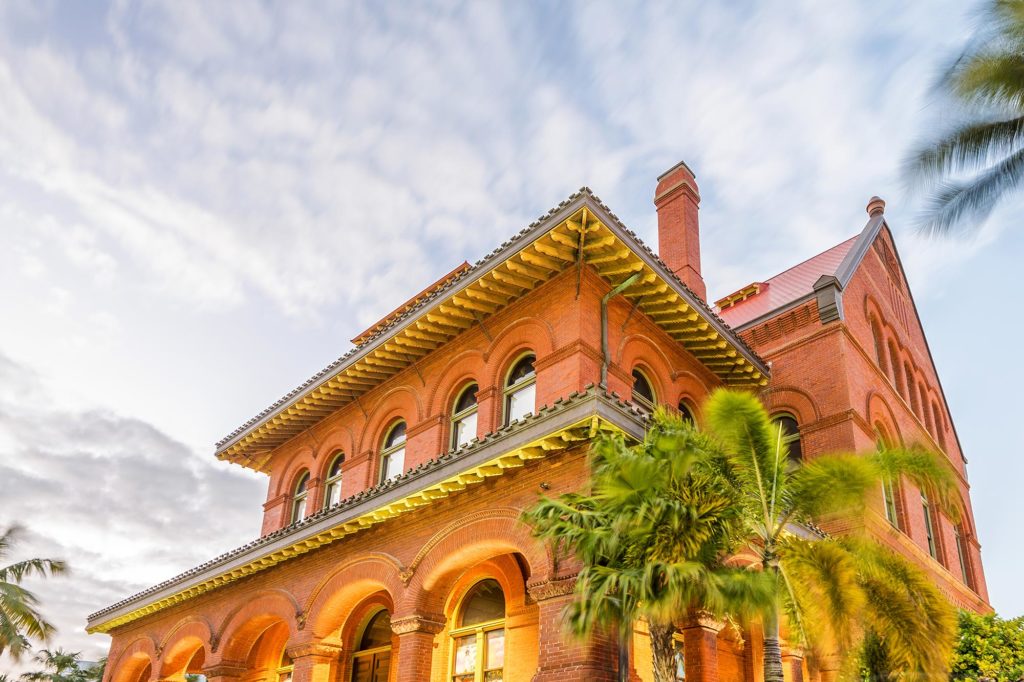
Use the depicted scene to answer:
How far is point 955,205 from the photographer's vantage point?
11.9 m

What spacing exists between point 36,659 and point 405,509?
30.9 meters

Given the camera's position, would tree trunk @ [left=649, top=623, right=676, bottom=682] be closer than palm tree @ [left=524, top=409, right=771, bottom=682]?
No

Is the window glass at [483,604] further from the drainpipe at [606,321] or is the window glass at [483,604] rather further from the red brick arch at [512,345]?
the drainpipe at [606,321]

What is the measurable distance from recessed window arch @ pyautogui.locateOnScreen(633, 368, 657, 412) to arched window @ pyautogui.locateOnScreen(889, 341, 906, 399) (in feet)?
31.2

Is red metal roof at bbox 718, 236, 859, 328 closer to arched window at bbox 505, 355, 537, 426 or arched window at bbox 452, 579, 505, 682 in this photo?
arched window at bbox 505, 355, 537, 426

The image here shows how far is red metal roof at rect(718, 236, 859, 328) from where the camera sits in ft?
68.6

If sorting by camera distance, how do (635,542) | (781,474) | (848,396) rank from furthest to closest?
1. (848,396)
2. (781,474)
3. (635,542)

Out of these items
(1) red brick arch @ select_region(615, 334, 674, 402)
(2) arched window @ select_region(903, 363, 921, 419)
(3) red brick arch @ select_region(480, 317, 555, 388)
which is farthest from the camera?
(2) arched window @ select_region(903, 363, 921, 419)

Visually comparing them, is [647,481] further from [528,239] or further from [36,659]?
[36,659]

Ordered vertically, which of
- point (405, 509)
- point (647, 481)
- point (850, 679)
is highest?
point (405, 509)

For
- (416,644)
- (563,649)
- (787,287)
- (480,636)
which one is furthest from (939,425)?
(563,649)

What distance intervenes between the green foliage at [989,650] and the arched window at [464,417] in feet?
28.5

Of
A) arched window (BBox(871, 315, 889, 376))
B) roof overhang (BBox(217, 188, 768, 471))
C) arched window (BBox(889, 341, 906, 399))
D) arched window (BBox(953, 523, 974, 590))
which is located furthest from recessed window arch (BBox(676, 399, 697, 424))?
arched window (BBox(953, 523, 974, 590))

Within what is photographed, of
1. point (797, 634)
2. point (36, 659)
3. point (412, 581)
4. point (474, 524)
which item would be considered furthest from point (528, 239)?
point (36, 659)
